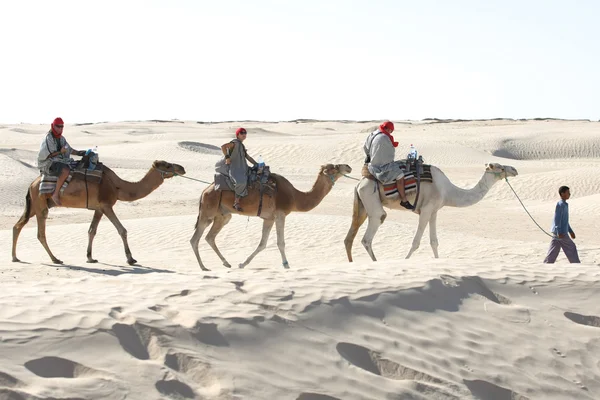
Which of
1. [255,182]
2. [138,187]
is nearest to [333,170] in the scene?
[255,182]

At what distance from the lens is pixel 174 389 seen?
5273mm

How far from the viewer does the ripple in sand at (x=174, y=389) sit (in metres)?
5.22

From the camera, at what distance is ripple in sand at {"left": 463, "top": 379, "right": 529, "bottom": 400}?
6.21 m

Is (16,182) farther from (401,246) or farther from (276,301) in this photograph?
(276,301)

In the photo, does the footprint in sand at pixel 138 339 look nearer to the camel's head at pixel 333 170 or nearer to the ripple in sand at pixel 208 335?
the ripple in sand at pixel 208 335

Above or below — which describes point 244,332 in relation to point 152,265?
above

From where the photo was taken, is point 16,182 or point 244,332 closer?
point 244,332

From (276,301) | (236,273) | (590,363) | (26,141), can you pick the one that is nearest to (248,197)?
(236,273)

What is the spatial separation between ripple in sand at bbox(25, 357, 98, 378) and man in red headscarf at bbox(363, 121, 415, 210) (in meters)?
Result: 7.45

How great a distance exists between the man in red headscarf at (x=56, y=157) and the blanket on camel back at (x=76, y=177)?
0.19 ft

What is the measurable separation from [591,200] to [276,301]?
17.8m

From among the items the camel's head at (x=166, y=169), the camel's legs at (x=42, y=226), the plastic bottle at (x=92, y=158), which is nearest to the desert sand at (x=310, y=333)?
the camel's legs at (x=42, y=226)

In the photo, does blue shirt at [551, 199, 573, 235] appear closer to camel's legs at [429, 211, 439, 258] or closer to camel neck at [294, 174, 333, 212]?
camel's legs at [429, 211, 439, 258]

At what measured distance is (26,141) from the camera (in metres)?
54.8
